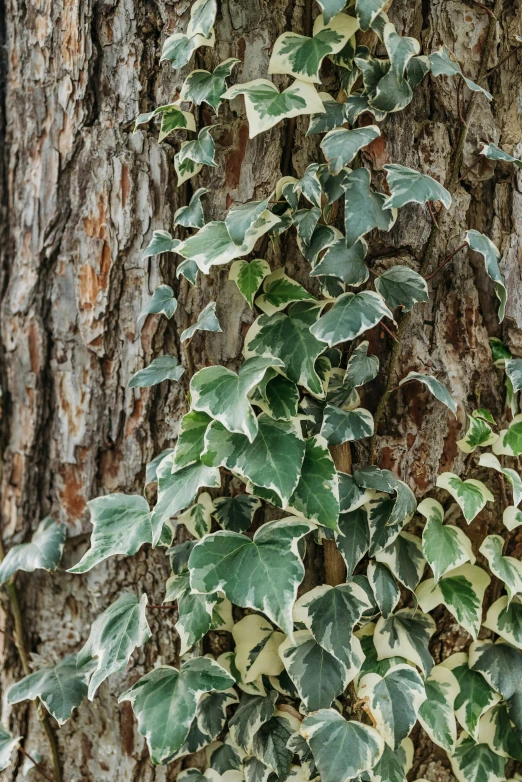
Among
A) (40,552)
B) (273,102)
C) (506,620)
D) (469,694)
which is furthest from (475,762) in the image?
(273,102)

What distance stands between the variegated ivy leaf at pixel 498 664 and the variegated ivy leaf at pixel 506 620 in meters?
0.03

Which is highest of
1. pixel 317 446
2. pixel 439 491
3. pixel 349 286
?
pixel 349 286

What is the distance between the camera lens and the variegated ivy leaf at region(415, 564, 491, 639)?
38.4 inches

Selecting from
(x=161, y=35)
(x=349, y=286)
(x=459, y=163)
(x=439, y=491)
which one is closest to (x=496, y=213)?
(x=459, y=163)

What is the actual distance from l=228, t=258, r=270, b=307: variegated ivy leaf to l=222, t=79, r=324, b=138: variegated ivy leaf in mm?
193

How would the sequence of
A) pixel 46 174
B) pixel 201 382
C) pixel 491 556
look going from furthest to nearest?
pixel 46 174 < pixel 491 556 < pixel 201 382

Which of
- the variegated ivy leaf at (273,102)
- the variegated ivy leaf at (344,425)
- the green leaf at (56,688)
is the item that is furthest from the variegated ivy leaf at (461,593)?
the variegated ivy leaf at (273,102)

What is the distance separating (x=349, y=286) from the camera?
96cm

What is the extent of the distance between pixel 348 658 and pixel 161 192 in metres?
0.82

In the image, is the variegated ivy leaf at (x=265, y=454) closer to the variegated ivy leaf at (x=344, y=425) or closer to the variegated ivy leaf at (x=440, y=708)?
the variegated ivy leaf at (x=344, y=425)

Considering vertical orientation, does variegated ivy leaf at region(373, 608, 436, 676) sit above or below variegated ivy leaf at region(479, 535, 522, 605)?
below

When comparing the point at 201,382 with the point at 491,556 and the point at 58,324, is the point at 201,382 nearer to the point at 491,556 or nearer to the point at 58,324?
the point at 58,324

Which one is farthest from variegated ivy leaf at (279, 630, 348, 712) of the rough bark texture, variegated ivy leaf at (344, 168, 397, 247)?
variegated ivy leaf at (344, 168, 397, 247)

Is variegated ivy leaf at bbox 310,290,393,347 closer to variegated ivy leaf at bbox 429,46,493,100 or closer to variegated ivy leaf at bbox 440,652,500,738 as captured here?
variegated ivy leaf at bbox 429,46,493,100
